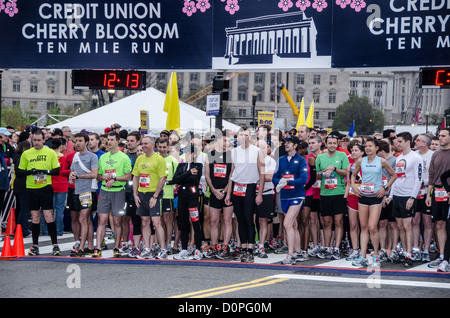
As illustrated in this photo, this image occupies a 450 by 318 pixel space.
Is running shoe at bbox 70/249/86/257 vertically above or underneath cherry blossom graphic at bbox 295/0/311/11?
underneath

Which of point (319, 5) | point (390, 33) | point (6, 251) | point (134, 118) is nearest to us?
point (6, 251)

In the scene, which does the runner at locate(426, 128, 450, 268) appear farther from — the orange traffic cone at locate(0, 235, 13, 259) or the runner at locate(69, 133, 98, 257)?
the orange traffic cone at locate(0, 235, 13, 259)

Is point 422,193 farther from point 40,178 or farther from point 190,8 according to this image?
point 40,178

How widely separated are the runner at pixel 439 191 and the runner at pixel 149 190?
15.0ft

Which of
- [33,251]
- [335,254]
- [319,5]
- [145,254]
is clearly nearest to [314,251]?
[335,254]

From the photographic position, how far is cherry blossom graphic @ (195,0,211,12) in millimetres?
13727

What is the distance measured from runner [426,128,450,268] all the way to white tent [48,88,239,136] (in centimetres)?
1708

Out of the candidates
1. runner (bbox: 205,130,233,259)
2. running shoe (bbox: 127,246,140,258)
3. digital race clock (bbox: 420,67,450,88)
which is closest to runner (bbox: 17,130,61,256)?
running shoe (bbox: 127,246,140,258)

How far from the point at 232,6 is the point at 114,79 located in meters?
3.11

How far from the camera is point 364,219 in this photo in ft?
33.7

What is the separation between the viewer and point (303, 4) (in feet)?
43.1

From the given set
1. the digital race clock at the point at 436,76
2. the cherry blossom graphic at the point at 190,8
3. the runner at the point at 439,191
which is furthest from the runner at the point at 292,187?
the cherry blossom graphic at the point at 190,8

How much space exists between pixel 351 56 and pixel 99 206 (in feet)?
20.1
